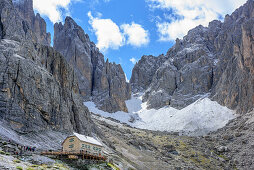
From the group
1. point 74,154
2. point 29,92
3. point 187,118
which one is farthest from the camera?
point 187,118

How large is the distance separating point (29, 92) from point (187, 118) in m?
115

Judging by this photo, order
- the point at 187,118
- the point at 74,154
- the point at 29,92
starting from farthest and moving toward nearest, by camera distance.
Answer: the point at 187,118
the point at 29,92
the point at 74,154

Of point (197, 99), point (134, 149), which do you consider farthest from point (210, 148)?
point (197, 99)

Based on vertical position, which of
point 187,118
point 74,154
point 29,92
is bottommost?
point 74,154

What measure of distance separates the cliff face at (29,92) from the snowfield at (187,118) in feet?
264

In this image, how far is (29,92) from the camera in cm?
6006

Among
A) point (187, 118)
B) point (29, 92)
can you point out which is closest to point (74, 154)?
point (29, 92)

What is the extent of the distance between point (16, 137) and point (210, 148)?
285 ft

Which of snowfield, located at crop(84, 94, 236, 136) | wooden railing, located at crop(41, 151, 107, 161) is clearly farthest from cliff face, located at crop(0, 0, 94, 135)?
snowfield, located at crop(84, 94, 236, 136)

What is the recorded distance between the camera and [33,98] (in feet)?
198

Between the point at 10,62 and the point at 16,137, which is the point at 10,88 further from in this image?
the point at 16,137

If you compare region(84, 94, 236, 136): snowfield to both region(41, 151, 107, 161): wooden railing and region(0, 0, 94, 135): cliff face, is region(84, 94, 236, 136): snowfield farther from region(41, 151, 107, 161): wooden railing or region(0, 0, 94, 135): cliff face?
region(41, 151, 107, 161): wooden railing

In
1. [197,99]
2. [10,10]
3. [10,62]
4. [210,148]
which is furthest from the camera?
[197,99]

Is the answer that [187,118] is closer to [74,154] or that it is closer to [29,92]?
[29,92]
